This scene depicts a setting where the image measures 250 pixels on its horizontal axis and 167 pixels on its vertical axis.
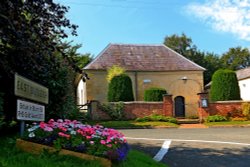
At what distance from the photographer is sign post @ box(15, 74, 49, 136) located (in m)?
6.86

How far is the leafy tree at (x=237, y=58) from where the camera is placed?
218 feet

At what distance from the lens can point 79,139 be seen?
678 cm

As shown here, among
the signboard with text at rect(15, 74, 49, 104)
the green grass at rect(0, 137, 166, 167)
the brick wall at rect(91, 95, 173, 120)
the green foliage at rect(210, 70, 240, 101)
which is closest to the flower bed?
the green grass at rect(0, 137, 166, 167)

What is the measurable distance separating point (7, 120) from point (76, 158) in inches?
186

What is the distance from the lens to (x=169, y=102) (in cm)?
2767

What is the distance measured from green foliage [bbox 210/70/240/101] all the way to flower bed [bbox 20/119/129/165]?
22562mm

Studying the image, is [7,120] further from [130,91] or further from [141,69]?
[141,69]

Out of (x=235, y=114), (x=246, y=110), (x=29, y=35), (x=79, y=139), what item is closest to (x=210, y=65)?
(x=235, y=114)

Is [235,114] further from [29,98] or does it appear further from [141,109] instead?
[29,98]

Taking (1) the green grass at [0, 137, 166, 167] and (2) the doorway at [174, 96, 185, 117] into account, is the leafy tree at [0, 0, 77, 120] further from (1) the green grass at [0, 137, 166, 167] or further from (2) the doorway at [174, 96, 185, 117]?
(2) the doorway at [174, 96, 185, 117]

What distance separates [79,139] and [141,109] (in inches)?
814

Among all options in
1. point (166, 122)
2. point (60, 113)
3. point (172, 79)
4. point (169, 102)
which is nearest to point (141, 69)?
point (172, 79)

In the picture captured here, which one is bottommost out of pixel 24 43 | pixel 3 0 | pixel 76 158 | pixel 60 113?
pixel 76 158

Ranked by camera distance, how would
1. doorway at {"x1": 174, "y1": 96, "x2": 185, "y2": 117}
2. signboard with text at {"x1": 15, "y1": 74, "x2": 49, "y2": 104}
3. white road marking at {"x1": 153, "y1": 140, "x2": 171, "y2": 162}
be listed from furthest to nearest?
doorway at {"x1": 174, "y1": 96, "x2": 185, "y2": 117} → white road marking at {"x1": 153, "y1": 140, "x2": 171, "y2": 162} → signboard with text at {"x1": 15, "y1": 74, "x2": 49, "y2": 104}
